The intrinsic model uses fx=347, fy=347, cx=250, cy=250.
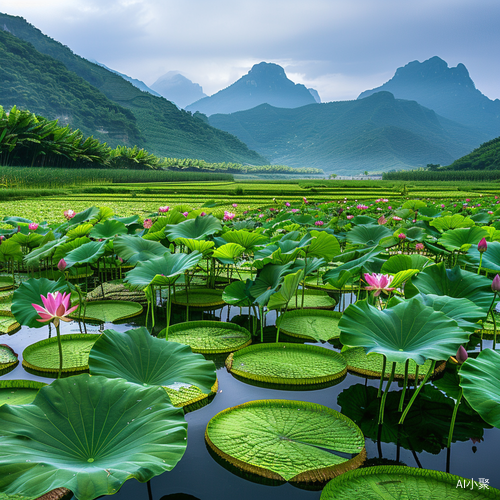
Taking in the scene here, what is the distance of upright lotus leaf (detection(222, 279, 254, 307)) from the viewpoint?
7.63 feet

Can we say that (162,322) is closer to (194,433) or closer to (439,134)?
(194,433)

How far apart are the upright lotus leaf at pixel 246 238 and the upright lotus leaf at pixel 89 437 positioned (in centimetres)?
186

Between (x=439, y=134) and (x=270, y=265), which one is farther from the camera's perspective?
(x=439, y=134)

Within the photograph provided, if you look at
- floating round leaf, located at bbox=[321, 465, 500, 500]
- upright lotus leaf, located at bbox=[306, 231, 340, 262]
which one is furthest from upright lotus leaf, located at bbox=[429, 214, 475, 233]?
floating round leaf, located at bbox=[321, 465, 500, 500]

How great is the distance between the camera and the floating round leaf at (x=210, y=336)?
2162 mm

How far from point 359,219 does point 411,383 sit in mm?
2640

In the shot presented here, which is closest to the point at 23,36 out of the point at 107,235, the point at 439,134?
the point at 107,235

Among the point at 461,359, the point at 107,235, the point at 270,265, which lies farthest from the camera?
the point at 107,235

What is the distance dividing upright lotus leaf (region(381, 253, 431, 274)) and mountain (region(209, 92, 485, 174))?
143 m

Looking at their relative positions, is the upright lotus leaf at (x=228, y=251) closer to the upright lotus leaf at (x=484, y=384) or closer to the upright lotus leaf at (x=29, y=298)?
the upright lotus leaf at (x=29, y=298)

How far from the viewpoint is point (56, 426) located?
944 millimetres

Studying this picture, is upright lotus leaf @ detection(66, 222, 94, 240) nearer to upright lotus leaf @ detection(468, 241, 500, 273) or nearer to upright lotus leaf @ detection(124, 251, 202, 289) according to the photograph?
upright lotus leaf @ detection(124, 251, 202, 289)

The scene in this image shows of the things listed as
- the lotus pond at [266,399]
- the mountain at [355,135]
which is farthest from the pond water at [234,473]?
the mountain at [355,135]

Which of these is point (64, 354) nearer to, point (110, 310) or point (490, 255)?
point (110, 310)
